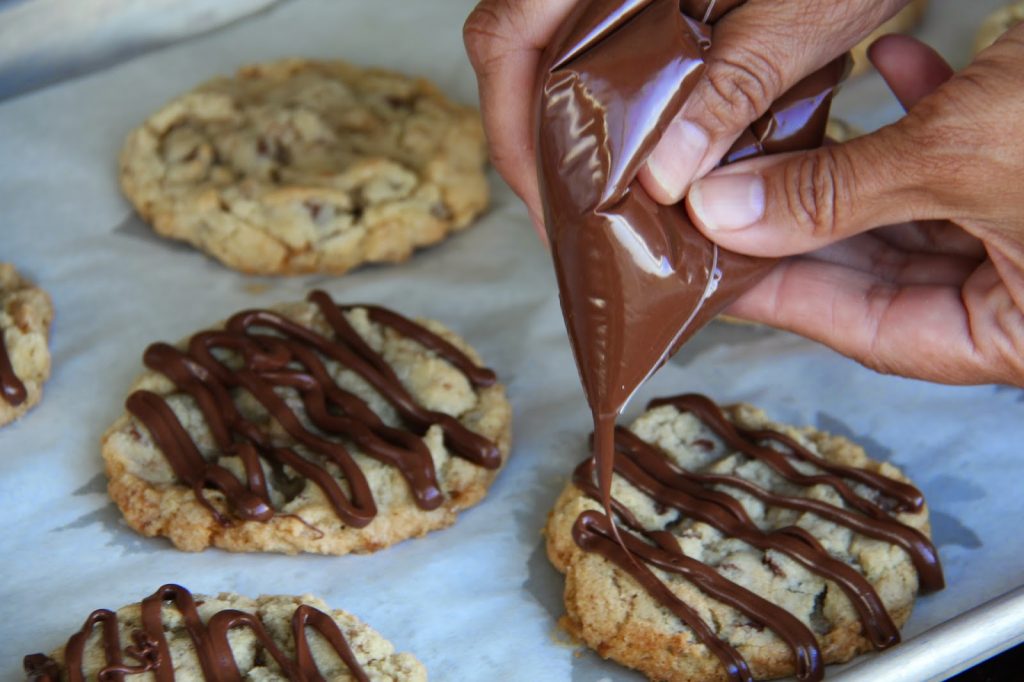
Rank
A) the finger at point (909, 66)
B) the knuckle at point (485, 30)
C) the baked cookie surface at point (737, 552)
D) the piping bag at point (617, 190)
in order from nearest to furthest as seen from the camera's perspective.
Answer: the piping bag at point (617, 190) < the knuckle at point (485, 30) < the baked cookie surface at point (737, 552) < the finger at point (909, 66)

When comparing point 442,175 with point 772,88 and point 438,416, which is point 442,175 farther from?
point 772,88

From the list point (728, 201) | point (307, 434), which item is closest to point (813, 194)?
point (728, 201)

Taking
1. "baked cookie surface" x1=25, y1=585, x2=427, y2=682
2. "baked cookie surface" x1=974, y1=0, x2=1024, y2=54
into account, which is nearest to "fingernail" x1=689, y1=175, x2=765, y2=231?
"baked cookie surface" x1=25, y1=585, x2=427, y2=682

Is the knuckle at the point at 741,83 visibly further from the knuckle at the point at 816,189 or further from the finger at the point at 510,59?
the finger at the point at 510,59

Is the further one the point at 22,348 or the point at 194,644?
the point at 22,348

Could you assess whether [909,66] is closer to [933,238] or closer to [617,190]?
[933,238]

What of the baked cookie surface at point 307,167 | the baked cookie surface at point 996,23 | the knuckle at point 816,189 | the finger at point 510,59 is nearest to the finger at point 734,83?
the knuckle at point 816,189
